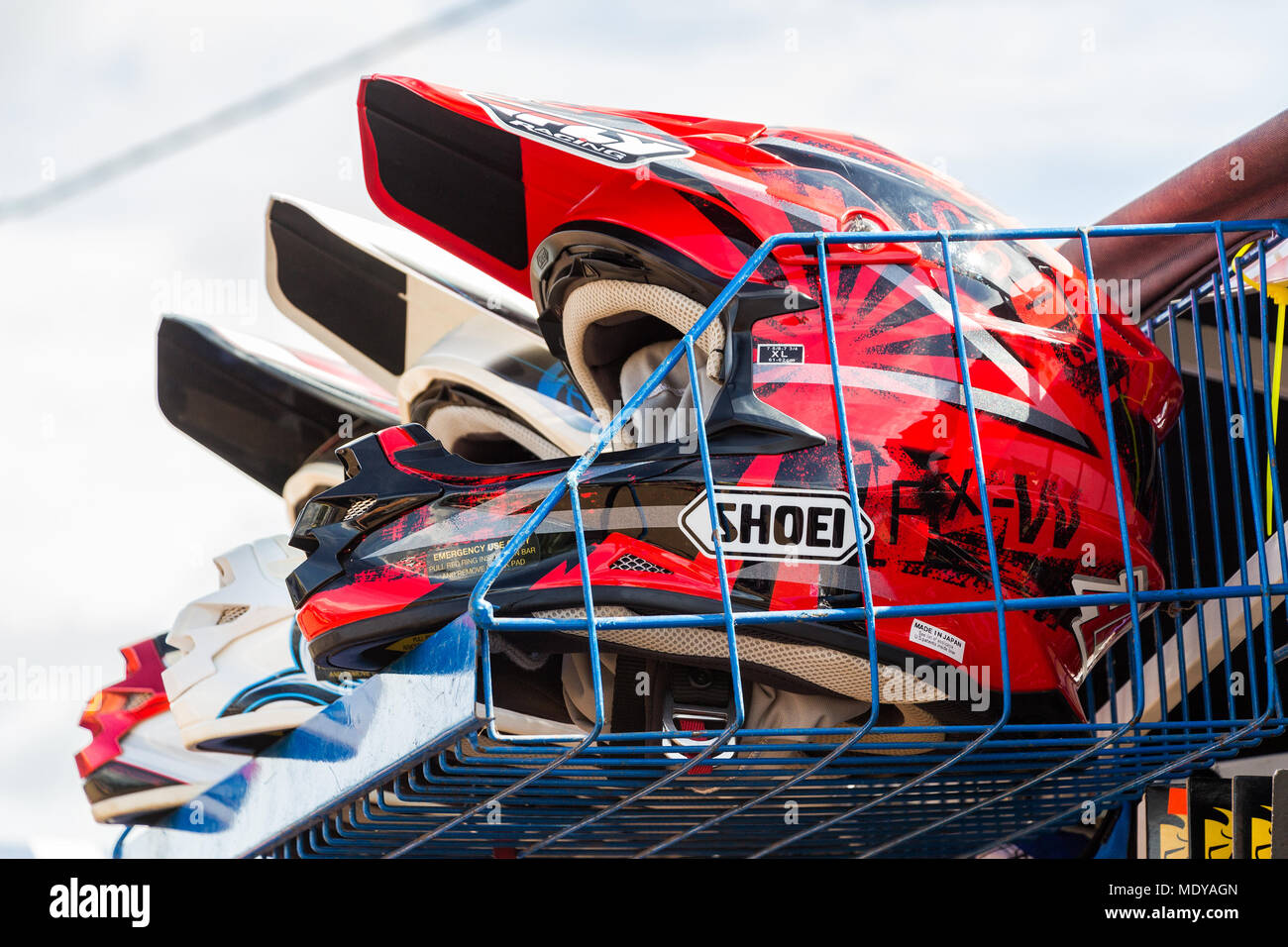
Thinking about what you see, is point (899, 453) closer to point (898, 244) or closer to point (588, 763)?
point (898, 244)

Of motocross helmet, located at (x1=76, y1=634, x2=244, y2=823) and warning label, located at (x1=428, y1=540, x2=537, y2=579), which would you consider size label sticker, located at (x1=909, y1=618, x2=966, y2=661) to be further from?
motocross helmet, located at (x1=76, y1=634, x2=244, y2=823)

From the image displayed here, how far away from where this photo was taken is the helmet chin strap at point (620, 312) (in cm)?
161

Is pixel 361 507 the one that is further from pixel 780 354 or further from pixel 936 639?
pixel 936 639

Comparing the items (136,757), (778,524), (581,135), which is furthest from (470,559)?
(136,757)

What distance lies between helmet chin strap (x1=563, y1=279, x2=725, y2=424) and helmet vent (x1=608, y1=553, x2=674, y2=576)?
0.25 meters

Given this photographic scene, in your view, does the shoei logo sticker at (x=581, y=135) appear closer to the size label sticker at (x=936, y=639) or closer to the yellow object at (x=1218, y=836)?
the size label sticker at (x=936, y=639)

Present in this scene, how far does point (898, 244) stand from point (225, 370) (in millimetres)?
2403

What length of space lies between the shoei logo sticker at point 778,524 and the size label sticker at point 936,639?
0.12 metres

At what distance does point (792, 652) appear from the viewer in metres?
1.49

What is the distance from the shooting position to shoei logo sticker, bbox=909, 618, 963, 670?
1.50 metres
